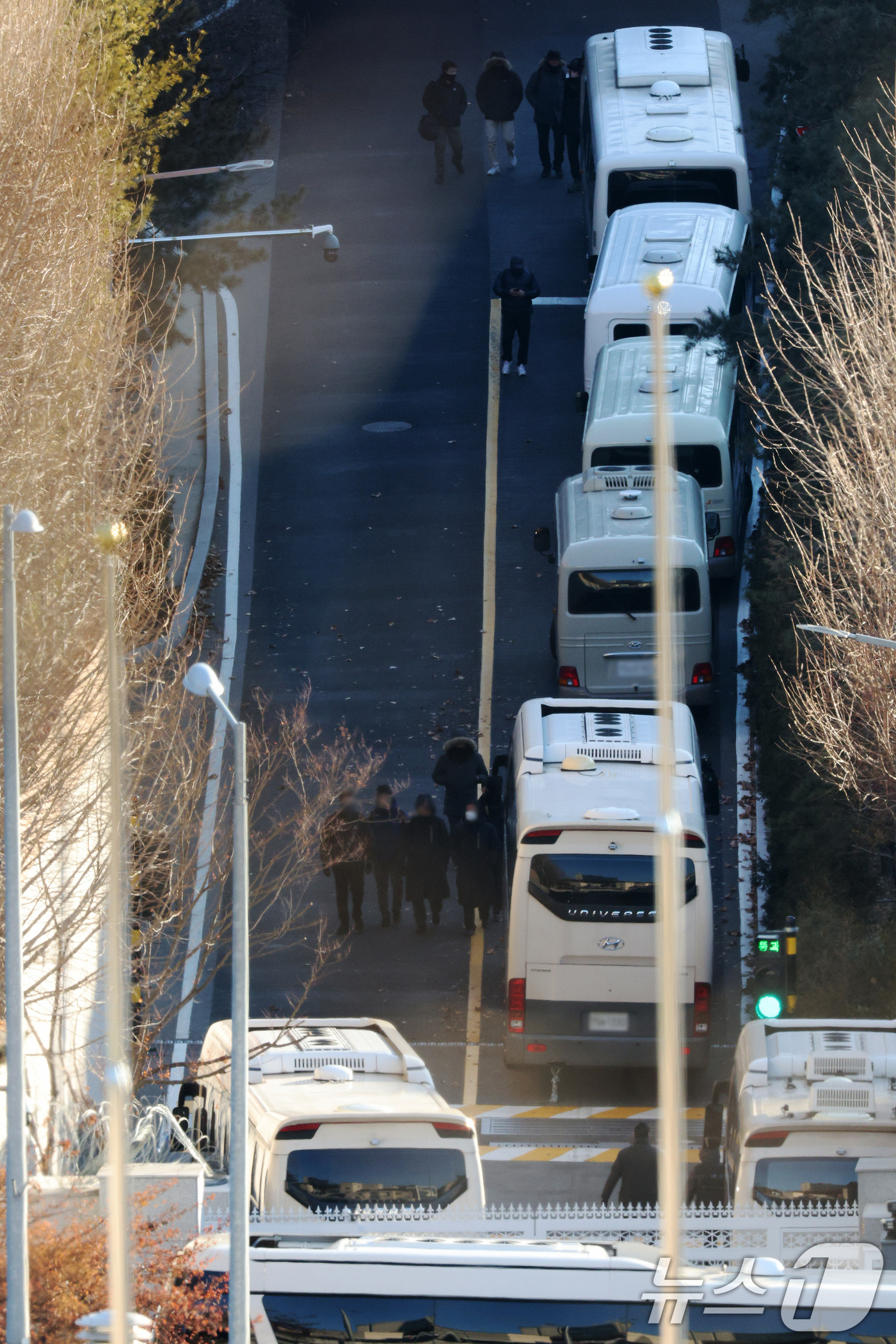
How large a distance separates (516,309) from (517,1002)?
17.0 m

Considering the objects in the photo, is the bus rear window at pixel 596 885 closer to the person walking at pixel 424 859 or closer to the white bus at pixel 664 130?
the person walking at pixel 424 859

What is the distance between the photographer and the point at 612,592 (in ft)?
80.0

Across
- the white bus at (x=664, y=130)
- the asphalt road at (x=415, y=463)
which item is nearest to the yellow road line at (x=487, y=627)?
the asphalt road at (x=415, y=463)

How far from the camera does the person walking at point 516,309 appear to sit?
3194cm

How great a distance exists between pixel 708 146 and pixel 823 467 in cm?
1280

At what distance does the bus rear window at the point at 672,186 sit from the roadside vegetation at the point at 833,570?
4541 mm

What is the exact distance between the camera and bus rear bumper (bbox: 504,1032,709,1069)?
18516 mm

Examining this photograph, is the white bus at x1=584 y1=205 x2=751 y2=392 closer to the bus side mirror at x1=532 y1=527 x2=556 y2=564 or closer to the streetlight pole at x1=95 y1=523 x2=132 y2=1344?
the bus side mirror at x1=532 y1=527 x2=556 y2=564

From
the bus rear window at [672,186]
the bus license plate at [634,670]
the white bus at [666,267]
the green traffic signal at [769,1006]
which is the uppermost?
the bus rear window at [672,186]

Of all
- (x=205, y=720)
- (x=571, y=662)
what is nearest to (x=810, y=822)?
(x=571, y=662)

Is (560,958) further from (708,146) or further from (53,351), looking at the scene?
(708,146)

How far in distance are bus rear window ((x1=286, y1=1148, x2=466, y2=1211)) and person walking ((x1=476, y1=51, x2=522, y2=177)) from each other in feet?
95.2

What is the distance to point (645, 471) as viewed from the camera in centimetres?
2577

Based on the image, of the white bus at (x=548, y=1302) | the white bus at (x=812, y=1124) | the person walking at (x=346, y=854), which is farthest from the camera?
the person walking at (x=346, y=854)
